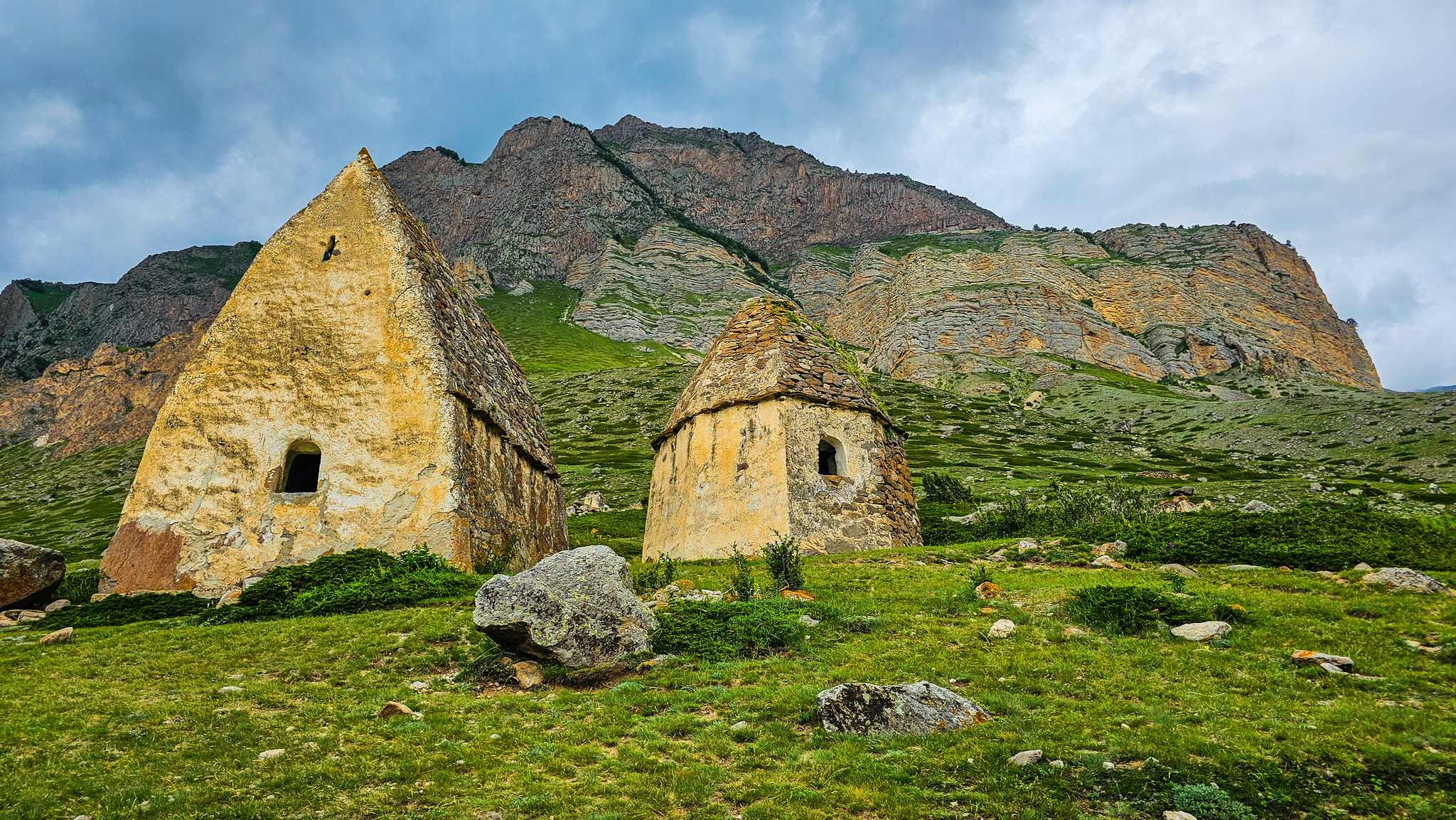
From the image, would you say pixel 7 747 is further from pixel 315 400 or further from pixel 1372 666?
pixel 1372 666

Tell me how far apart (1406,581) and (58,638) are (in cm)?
2119

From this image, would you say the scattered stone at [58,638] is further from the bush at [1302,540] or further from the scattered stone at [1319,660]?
the bush at [1302,540]

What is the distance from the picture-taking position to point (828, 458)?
20000mm

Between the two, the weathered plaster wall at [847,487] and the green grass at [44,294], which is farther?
the green grass at [44,294]

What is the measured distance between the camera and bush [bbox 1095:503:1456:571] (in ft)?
41.4

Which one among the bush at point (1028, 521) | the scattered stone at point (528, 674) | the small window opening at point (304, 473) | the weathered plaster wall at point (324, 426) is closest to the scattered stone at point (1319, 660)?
the scattered stone at point (528, 674)

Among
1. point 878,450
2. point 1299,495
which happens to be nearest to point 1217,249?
point 1299,495

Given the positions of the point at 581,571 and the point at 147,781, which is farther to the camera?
the point at 581,571

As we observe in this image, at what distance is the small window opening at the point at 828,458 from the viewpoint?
19.1m

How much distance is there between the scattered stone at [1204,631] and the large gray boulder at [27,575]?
Result: 62.8 feet

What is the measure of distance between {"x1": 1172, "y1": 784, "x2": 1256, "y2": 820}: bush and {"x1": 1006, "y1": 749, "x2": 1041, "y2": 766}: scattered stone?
1.01 m

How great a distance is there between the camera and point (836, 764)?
6.00m

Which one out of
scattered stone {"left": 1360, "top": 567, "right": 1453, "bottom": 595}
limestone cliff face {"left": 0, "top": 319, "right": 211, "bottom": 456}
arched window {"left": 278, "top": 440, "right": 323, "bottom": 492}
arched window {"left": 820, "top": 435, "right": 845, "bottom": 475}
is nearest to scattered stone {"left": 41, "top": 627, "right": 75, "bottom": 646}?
arched window {"left": 278, "top": 440, "right": 323, "bottom": 492}

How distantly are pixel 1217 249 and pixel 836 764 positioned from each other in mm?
212830
